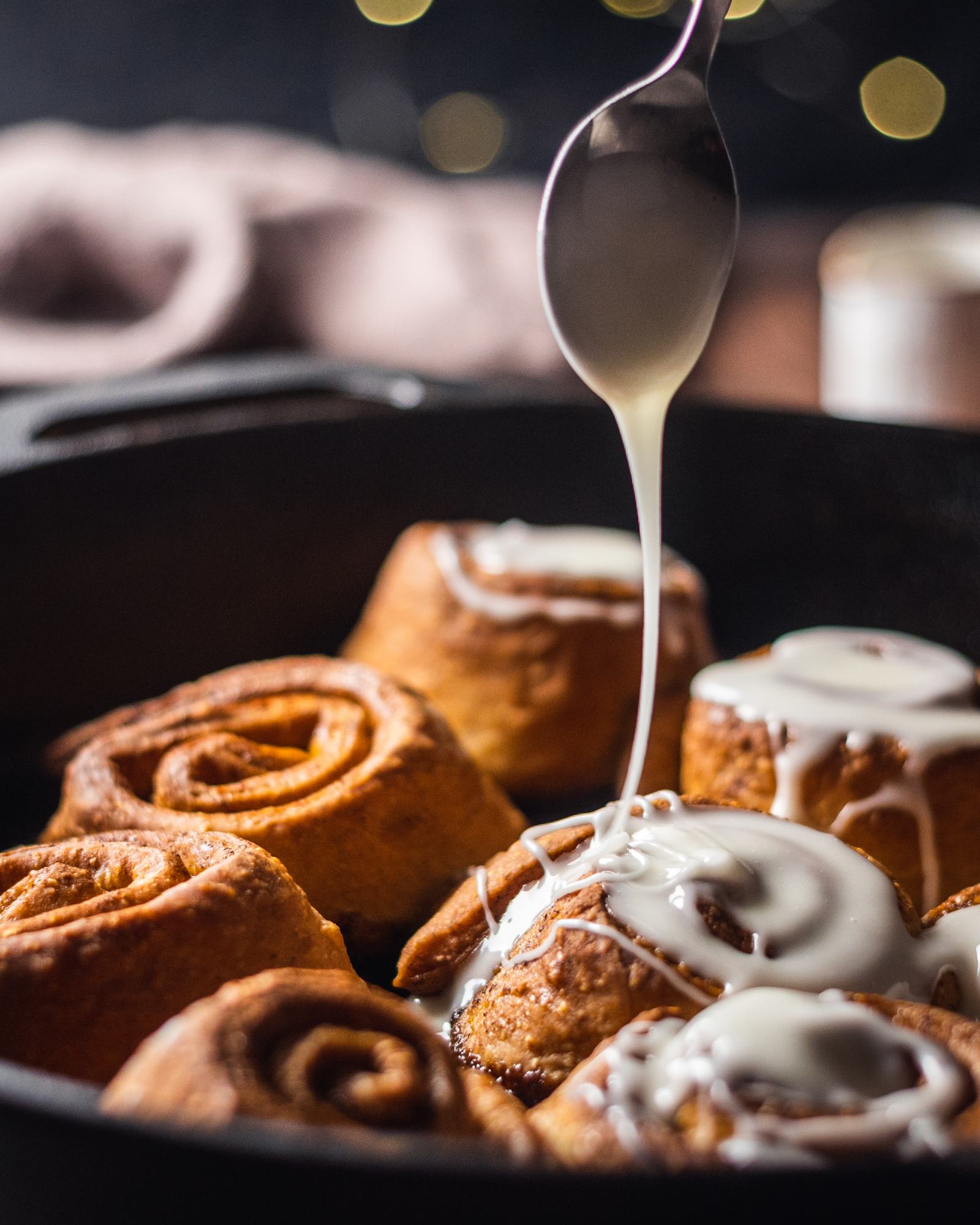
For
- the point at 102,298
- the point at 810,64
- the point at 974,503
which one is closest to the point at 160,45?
the point at 102,298

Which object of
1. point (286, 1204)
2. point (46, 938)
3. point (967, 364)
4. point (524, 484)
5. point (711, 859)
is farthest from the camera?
point (967, 364)

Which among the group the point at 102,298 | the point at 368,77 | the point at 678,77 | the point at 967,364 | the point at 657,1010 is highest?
the point at 368,77

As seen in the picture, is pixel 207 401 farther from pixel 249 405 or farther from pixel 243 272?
pixel 243 272

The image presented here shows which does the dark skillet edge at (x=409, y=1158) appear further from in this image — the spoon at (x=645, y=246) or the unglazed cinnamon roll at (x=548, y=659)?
the unglazed cinnamon roll at (x=548, y=659)

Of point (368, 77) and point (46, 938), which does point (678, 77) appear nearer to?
point (46, 938)

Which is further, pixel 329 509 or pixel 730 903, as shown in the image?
pixel 329 509

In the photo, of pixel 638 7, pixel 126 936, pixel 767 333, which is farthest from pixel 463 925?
pixel 638 7
